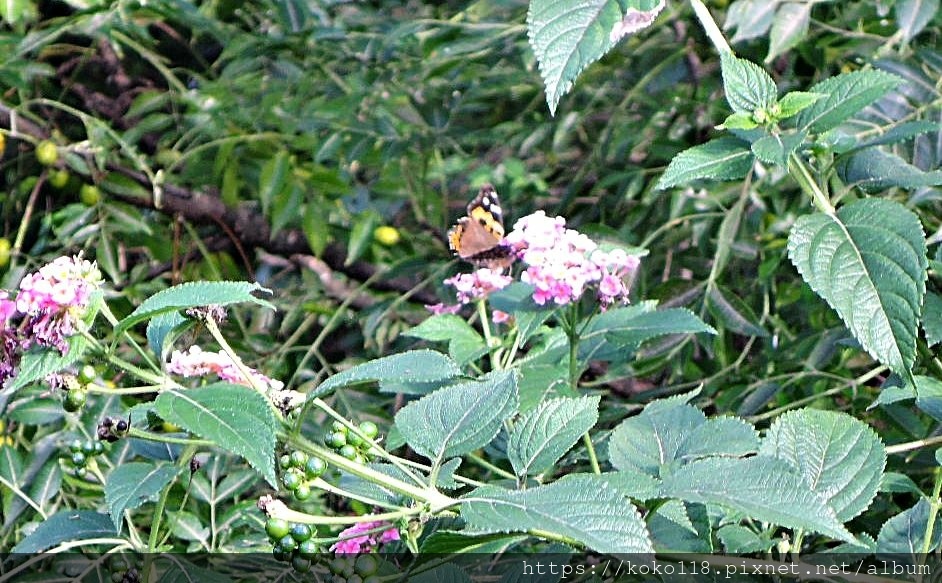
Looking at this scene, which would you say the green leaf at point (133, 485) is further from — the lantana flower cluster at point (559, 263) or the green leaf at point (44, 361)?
the lantana flower cluster at point (559, 263)

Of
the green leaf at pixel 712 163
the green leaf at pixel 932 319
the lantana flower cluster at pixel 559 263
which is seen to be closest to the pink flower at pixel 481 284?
the lantana flower cluster at pixel 559 263

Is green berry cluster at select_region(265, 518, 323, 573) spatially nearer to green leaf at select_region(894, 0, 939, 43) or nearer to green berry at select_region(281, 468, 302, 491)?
green berry at select_region(281, 468, 302, 491)

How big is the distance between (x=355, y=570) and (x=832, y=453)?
322 millimetres

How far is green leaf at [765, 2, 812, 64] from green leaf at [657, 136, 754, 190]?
2.18 ft

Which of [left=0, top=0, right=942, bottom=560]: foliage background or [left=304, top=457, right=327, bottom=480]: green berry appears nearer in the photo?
[left=304, top=457, right=327, bottom=480]: green berry

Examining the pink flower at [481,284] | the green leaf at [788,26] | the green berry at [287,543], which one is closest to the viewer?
the green berry at [287,543]

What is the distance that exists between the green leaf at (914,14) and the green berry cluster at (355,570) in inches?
41.4

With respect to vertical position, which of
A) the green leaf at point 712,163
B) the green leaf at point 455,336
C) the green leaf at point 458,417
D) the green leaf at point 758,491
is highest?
the green leaf at point 712,163

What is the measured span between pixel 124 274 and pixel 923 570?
1.68 metres

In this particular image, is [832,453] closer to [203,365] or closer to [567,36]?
[567,36]

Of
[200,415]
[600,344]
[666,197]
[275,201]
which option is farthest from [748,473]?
[275,201]

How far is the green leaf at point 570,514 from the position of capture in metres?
0.53

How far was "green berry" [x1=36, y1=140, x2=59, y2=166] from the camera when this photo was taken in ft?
6.49

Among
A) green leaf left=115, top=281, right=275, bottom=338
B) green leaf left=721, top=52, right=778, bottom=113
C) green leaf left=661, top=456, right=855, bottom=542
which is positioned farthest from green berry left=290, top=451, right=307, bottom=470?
green leaf left=721, top=52, right=778, bottom=113
